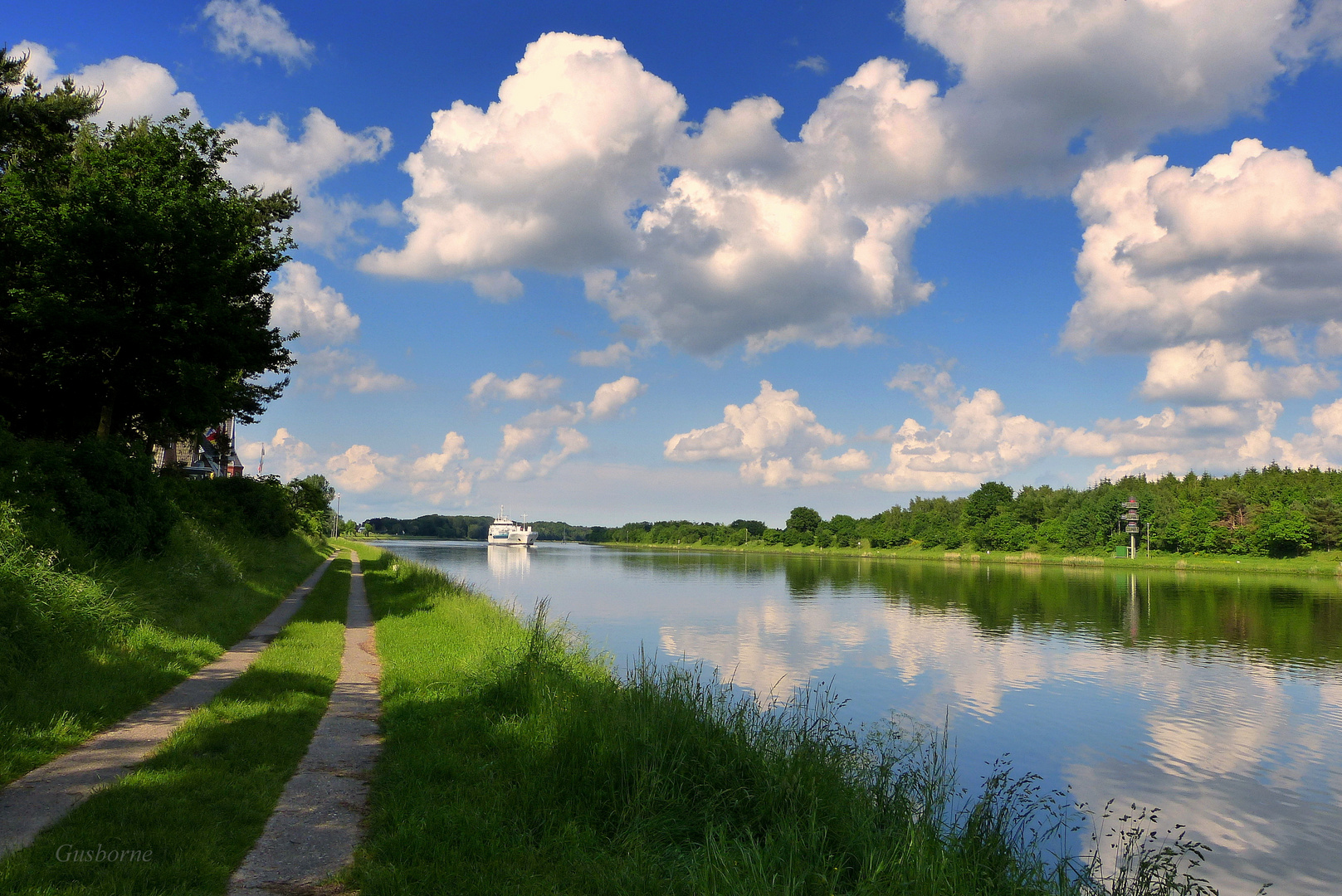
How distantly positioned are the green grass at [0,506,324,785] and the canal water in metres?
11.2

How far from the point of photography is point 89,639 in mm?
11445

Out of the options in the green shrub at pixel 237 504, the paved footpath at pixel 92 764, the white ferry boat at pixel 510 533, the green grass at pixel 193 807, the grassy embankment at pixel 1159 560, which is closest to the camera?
the green grass at pixel 193 807

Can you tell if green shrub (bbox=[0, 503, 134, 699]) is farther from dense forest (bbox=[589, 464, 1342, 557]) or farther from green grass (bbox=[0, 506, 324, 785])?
dense forest (bbox=[589, 464, 1342, 557])

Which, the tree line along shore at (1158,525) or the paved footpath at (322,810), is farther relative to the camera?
the tree line along shore at (1158,525)

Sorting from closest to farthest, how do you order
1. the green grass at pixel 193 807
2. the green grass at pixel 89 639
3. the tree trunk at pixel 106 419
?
the green grass at pixel 193 807 < the green grass at pixel 89 639 < the tree trunk at pixel 106 419

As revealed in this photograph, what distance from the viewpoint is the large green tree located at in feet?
66.5

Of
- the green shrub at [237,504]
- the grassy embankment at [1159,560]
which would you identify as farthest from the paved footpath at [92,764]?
the grassy embankment at [1159,560]

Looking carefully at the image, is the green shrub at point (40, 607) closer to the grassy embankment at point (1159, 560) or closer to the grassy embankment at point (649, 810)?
the grassy embankment at point (649, 810)

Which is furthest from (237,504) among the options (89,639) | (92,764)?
(92,764)

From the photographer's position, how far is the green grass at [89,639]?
27.9 feet

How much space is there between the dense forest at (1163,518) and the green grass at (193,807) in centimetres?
11649

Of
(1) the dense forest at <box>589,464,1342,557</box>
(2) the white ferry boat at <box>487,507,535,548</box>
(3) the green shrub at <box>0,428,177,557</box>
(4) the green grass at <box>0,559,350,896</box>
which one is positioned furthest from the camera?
(2) the white ferry boat at <box>487,507,535,548</box>

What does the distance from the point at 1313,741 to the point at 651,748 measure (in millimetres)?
17321

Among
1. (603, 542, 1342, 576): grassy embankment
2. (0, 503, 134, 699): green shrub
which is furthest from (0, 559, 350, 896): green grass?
(603, 542, 1342, 576): grassy embankment
